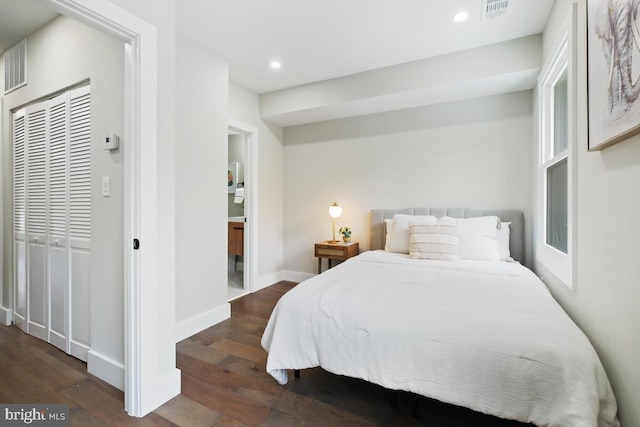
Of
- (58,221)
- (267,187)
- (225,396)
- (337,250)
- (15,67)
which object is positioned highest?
(15,67)

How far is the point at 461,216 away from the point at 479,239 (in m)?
0.51

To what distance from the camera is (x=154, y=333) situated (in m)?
1.58

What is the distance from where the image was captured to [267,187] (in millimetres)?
4027

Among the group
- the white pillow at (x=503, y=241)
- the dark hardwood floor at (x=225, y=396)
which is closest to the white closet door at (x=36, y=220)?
the dark hardwood floor at (x=225, y=396)

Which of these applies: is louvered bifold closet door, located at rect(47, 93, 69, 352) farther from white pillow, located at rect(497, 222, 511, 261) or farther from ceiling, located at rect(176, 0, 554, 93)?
white pillow, located at rect(497, 222, 511, 261)

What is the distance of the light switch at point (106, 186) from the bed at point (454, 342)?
50.4 inches

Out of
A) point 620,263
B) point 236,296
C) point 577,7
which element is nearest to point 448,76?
point 577,7

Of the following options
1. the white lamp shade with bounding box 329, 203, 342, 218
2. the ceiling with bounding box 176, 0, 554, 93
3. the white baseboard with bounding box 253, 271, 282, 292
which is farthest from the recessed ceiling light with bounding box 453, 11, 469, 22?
the white baseboard with bounding box 253, 271, 282, 292

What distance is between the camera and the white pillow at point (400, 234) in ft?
10.2

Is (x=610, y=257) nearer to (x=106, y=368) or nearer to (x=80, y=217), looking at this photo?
(x=106, y=368)

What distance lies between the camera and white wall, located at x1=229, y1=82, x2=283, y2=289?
3.63m

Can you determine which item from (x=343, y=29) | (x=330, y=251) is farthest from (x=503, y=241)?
(x=343, y=29)

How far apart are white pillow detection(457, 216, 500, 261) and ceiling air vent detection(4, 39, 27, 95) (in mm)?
4189

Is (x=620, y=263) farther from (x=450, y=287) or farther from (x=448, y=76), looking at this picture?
(x=448, y=76)
